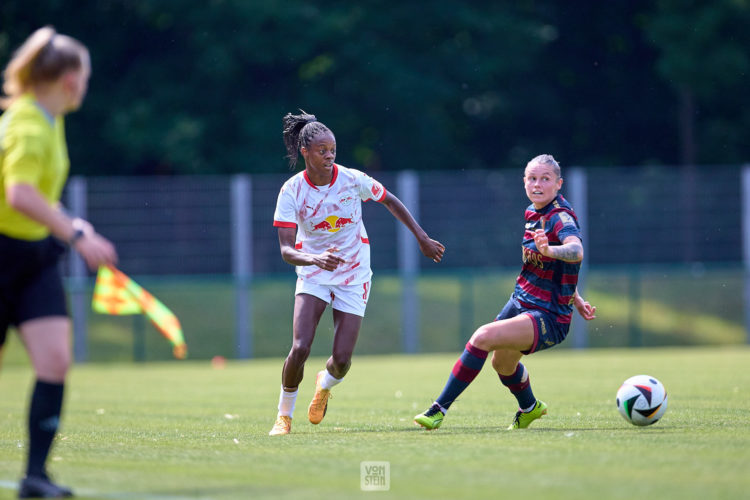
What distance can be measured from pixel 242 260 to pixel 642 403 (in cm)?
1524

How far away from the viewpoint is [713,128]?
3494 cm

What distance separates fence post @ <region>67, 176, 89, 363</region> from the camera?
2145 centimetres

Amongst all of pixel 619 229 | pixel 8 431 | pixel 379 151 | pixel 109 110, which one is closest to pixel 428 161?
pixel 379 151

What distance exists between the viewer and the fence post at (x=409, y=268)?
22328 mm

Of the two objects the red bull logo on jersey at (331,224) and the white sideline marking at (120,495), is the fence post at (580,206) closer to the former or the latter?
the red bull logo on jersey at (331,224)

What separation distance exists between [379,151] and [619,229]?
39.6ft

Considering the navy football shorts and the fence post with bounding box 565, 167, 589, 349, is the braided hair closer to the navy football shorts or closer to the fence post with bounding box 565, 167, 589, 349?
the navy football shorts

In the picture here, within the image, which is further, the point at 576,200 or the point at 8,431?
the point at 576,200

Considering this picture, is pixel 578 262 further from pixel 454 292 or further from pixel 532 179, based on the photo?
pixel 454 292

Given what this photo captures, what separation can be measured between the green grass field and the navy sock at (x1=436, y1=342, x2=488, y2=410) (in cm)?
24

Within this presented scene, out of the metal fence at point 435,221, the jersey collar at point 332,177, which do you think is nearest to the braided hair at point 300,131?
the jersey collar at point 332,177

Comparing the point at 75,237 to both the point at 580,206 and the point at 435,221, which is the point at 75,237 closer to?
the point at 435,221

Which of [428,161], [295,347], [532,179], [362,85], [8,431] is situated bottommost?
[8,431]

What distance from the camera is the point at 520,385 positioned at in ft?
26.5
